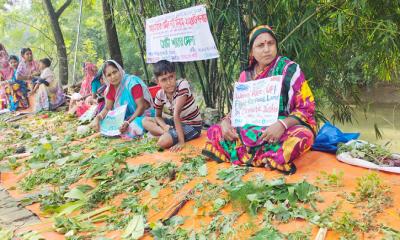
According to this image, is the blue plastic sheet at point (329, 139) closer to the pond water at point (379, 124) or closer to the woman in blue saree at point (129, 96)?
the woman in blue saree at point (129, 96)

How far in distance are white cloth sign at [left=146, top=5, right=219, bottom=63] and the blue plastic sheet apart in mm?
1528

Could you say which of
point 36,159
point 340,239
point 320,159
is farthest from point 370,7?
point 36,159

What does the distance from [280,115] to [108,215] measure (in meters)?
1.57

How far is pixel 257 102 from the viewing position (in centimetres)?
312

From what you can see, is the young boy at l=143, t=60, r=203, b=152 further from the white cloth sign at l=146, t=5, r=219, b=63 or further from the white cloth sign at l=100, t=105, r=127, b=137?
the white cloth sign at l=100, t=105, r=127, b=137

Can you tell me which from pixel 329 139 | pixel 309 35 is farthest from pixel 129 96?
pixel 329 139

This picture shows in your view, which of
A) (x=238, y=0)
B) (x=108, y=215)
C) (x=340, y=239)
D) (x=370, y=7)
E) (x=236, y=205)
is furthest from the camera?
(x=238, y=0)

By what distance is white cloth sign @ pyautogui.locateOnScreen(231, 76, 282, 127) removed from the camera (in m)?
2.98

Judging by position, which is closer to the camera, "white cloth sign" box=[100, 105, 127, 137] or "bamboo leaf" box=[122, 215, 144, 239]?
"bamboo leaf" box=[122, 215, 144, 239]

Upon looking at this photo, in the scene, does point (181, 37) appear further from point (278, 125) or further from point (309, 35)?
point (278, 125)

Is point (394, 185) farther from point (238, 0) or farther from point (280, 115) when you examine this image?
point (238, 0)

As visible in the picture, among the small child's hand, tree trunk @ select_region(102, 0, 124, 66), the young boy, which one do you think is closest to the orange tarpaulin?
the small child's hand

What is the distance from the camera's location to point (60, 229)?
7.97 feet

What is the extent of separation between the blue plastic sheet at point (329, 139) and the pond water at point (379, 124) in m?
5.26
